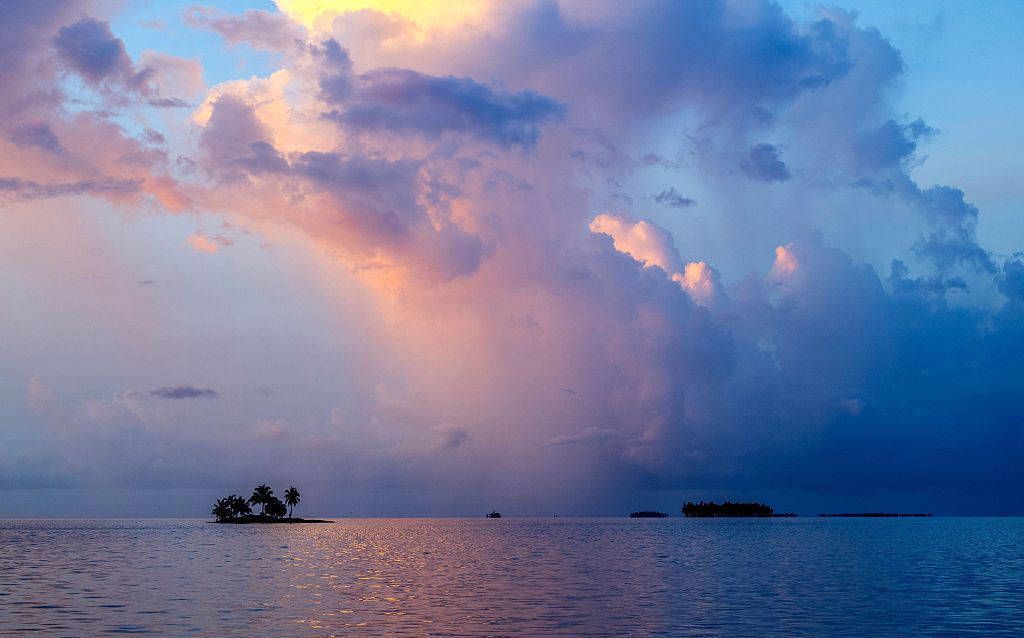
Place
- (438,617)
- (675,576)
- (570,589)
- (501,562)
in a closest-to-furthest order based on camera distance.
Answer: (438,617)
(570,589)
(675,576)
(501,562)

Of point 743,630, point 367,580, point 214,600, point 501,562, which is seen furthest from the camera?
point 501,562

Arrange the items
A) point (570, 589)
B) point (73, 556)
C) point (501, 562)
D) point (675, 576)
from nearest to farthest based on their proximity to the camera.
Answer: point (570, 589), point (675, 576), point (501, 562), point (73, 556)

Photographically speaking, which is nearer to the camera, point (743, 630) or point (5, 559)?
point (743, 630)

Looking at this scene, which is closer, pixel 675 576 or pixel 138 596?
pixel 138 596

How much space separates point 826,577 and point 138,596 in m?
54.7

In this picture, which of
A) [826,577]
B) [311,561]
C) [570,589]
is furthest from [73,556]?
[826,577]

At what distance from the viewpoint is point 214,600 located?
2206 inches

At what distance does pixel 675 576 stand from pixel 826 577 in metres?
13.0

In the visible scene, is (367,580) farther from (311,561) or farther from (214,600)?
(311,561)

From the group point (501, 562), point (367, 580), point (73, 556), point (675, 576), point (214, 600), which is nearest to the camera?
point (214, 600)

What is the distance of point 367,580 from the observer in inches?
2785

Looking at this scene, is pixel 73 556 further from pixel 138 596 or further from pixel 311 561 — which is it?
pixel 138 596

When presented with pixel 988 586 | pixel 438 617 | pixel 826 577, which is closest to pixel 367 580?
pixel 438 617

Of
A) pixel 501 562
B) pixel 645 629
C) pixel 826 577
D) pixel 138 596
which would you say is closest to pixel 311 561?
pixel 501 562
